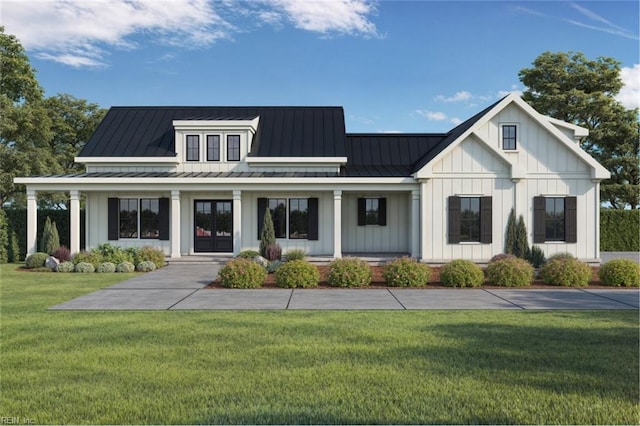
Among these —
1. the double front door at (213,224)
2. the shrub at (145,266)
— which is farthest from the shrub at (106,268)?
the double front door at (213,224)

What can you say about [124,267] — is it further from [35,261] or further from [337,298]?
[337,298]

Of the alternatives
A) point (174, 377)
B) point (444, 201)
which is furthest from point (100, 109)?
point (174, 377)

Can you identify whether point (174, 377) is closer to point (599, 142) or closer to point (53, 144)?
point (599, 142)

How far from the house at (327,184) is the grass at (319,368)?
32.5 ft

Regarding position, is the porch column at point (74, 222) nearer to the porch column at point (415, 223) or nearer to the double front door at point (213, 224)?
the double front door at point (213, 224)

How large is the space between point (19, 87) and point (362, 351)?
34.4m

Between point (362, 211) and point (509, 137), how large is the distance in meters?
6.88

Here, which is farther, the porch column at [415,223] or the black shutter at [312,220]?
the black shutter at [312,220]

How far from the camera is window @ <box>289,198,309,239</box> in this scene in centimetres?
1988

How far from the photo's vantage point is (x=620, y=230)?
1013 inches

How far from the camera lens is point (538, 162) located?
18250 mm

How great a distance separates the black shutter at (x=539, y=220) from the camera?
18094 mm

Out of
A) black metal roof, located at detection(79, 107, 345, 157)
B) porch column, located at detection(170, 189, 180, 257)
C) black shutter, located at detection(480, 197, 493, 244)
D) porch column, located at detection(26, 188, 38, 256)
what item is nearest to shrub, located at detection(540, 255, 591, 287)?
black shutter, located at detection(480, 197, 493, 244)

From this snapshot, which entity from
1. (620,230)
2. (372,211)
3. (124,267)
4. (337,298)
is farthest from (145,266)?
(620,230)
